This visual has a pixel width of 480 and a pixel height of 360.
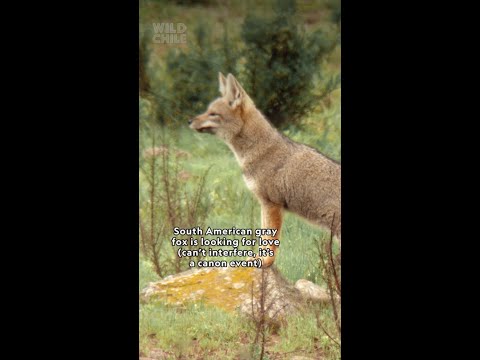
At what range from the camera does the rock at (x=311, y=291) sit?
8.07 m

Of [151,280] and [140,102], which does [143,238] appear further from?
[140,102]

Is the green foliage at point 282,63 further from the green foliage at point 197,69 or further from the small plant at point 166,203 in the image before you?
the small plant at point 166,203

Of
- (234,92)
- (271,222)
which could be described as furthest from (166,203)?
(234,92)

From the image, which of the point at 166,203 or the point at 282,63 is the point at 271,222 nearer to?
the point at 166,203

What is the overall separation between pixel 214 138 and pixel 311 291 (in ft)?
4.89

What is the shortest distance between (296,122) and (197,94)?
2.85 feet

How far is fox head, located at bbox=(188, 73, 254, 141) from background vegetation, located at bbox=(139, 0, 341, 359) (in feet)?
0.25

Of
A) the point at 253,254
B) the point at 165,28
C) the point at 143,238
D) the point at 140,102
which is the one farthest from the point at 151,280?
the point at 165,28

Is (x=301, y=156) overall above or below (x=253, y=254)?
above

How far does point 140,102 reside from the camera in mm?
8297

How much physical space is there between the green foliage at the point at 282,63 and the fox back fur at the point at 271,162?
5.3 inches

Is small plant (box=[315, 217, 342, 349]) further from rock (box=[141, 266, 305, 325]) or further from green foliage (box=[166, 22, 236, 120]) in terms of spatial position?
green foliage (box=[166, 22, 236, 120])

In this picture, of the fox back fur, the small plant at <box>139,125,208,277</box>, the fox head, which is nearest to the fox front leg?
the fox back fur

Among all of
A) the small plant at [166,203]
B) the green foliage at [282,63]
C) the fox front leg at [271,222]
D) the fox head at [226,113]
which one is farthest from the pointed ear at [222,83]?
the fox front leg at [271,222]
